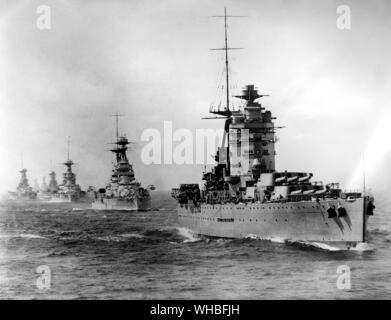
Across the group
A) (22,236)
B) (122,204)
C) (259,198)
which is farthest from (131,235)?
(122,204)

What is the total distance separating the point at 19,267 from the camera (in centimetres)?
2786

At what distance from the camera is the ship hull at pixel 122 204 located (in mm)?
88375

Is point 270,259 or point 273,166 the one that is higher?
point 273,166

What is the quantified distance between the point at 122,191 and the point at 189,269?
7062cm

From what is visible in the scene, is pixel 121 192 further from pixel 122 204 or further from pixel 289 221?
pixel 289 221

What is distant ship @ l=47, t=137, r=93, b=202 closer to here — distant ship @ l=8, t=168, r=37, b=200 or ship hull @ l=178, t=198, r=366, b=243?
distant ship @ l=8, t=168, r=37, b=200

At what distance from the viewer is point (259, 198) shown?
37188mm

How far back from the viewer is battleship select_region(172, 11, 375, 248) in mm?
30953

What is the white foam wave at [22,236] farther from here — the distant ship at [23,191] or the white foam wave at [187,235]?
the distant ship at [23,191]

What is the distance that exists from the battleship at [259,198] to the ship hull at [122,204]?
126 ft

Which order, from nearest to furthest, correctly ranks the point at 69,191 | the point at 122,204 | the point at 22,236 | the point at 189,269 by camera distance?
the point at 189,269 < the point at 22,236 < the point at 122,204 < the point at 69,191

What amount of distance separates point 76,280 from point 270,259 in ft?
33.9
